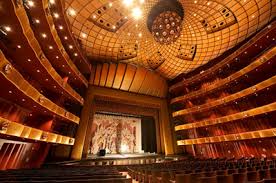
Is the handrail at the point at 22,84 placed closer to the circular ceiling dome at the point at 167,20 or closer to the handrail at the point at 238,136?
the circular ceiling dome at the point at 167,20

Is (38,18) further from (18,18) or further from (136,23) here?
(136,23)

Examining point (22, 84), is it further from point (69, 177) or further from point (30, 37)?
point (69, 177)

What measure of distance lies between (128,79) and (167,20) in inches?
293

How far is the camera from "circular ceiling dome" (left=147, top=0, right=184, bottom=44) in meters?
12.2

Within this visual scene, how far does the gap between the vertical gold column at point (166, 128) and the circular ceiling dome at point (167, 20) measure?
29.8 ft

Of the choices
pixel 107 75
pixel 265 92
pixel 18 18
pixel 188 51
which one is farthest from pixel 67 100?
pixel 265 92

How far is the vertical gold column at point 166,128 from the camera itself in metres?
16.4

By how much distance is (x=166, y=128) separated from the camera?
17.5m

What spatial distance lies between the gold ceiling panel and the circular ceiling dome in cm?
539

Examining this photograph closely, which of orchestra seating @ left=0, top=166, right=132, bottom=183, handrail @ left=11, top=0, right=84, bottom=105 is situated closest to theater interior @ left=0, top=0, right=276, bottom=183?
handrail @ left=11, top=0, right=84, bottom=105

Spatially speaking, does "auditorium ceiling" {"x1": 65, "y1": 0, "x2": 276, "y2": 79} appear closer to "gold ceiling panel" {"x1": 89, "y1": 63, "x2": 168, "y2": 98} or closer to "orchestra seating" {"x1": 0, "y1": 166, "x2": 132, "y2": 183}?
"gold ceiling panel" {"x1": 89, "y1": 63, "x2": 168, "y2": 98}

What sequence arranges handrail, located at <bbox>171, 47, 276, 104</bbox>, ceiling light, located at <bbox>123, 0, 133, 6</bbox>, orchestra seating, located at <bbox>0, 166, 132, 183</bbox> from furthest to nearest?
ceiling light, located at <bbox>123, 0, 133, 6</bbox>, handrail, located at <bbox>171, 47, 276, 104</bbox>, orchestra seating, located at <bbox>0, 166, 132, 183</bbox>

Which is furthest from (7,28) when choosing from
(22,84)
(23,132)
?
(23,132)

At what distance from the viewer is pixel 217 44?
1409 cm
